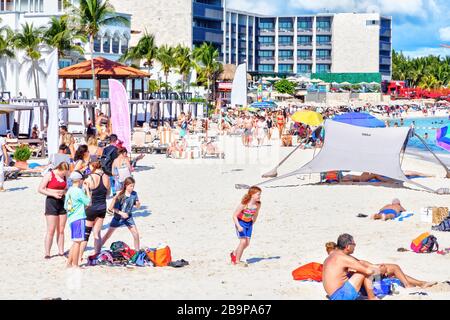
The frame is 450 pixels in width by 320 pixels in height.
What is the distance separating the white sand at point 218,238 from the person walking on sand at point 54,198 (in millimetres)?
467

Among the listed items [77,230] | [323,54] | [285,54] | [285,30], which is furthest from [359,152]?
[323,54]

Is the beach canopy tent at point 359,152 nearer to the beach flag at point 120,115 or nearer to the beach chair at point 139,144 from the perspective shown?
the beach flag at point 120,115

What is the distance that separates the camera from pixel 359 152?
22.0 m

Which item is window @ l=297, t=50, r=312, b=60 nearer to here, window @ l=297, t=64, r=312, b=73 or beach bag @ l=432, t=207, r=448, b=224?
window @ l=297, t=64, r=312, b=73

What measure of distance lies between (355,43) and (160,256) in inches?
5204

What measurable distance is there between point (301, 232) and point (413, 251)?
2.52 m

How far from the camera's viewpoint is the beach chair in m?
32.2

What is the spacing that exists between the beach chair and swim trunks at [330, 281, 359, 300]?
22.8m

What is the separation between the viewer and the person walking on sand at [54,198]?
12.0 m

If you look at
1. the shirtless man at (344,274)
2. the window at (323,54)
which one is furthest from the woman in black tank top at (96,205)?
the window at (323,54)

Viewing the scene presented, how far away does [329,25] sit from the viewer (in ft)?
464

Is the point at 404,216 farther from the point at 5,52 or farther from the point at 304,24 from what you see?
the point at 304,24

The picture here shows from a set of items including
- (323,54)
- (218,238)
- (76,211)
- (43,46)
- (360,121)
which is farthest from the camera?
(323,54)

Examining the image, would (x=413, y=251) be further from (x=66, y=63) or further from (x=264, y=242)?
(x=66, y=63)
